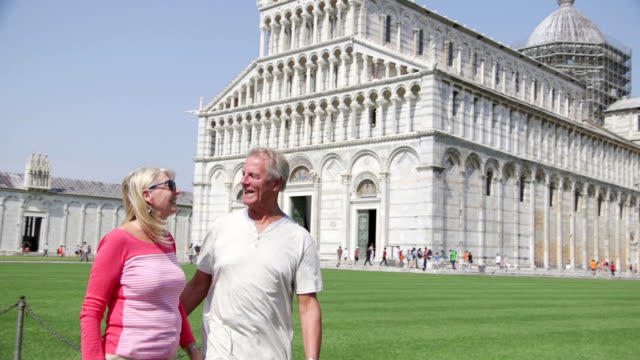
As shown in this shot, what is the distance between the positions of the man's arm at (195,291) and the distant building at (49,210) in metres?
61.8

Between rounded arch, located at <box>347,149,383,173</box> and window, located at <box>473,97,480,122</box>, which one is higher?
window, located at <box>473,97,480,122</box>

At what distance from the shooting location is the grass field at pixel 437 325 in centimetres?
971

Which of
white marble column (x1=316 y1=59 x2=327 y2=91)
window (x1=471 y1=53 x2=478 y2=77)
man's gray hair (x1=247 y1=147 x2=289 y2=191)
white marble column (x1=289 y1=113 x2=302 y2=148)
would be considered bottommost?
man's gray hair (x1=247 y1=147 x2=289 y2=191)

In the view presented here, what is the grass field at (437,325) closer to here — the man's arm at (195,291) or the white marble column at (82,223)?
the man's arm at (195,291)

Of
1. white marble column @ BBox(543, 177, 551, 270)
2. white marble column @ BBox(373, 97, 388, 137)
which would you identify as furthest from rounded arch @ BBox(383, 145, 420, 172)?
white marble column @ BBox(543, 177, 551, 270)

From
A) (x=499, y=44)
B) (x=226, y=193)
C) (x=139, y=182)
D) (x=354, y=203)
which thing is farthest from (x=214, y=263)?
(x=499, y=44)

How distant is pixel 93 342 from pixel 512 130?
152 ft

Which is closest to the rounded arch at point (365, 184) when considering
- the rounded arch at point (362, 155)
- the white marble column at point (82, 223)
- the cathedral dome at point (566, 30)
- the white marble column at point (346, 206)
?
the white marble column at point (346, 206)

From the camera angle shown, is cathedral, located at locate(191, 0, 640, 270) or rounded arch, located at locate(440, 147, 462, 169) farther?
cathedral, located at locate(191, 0, 640, 270)

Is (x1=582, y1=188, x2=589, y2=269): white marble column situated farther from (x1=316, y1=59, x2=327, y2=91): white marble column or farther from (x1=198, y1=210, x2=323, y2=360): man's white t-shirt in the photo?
(x1=198, y1=210, x2=323, y2=360): man's white t-shirt

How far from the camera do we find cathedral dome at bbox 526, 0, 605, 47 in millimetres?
73312

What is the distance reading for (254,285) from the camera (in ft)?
14.8

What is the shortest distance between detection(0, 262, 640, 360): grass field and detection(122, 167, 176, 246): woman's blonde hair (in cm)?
488

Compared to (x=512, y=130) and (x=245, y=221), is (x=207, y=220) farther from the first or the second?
(x=245, y=221)
